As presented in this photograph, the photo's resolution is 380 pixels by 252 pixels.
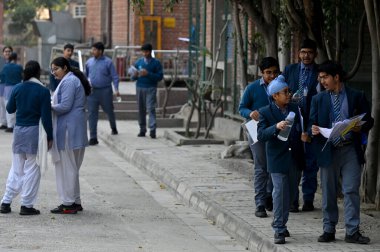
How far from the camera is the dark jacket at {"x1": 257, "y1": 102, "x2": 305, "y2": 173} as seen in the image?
1048cm

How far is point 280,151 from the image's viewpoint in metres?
10.5

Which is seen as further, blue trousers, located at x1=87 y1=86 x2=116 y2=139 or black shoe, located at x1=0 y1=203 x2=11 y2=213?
blue trousers, located at x1=87 y1=86 x2=116 y2=139

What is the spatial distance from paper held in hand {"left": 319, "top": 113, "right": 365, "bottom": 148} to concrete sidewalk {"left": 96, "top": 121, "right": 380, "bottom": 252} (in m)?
1.05

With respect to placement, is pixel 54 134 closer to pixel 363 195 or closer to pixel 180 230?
pixel 180 230

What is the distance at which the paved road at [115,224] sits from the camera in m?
10.9

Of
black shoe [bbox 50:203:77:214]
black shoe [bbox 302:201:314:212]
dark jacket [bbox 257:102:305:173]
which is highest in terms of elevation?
dark jacket [bbox 257:102:305:173]

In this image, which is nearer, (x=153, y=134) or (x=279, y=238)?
(x=279, y=238)

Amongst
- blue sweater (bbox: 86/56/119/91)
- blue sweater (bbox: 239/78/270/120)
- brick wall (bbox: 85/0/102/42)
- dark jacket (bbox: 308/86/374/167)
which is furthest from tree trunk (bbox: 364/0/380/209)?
brick wall (bbox: 85/0/102/42)

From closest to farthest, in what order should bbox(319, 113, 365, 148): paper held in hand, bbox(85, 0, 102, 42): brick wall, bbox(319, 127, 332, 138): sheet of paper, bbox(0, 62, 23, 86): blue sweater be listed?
bbox(319, 113, 365, 148): paper held in hand → bbox(319, 127, 332, 138): sheet of paper → bbox(0, 62, 23, 86): blue sweater → bbox(85, 0, 102, 42): brick wall

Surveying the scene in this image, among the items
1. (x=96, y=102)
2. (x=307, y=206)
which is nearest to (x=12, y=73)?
(x=96, y=102)

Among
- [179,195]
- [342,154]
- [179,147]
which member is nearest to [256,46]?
[179,147]

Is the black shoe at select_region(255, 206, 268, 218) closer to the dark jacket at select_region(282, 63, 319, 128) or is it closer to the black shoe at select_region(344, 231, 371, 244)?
the dark jacket at select_region(282, 63, 319, 128)

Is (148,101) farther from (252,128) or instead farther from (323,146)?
(323,146)

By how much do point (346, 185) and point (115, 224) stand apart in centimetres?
305
